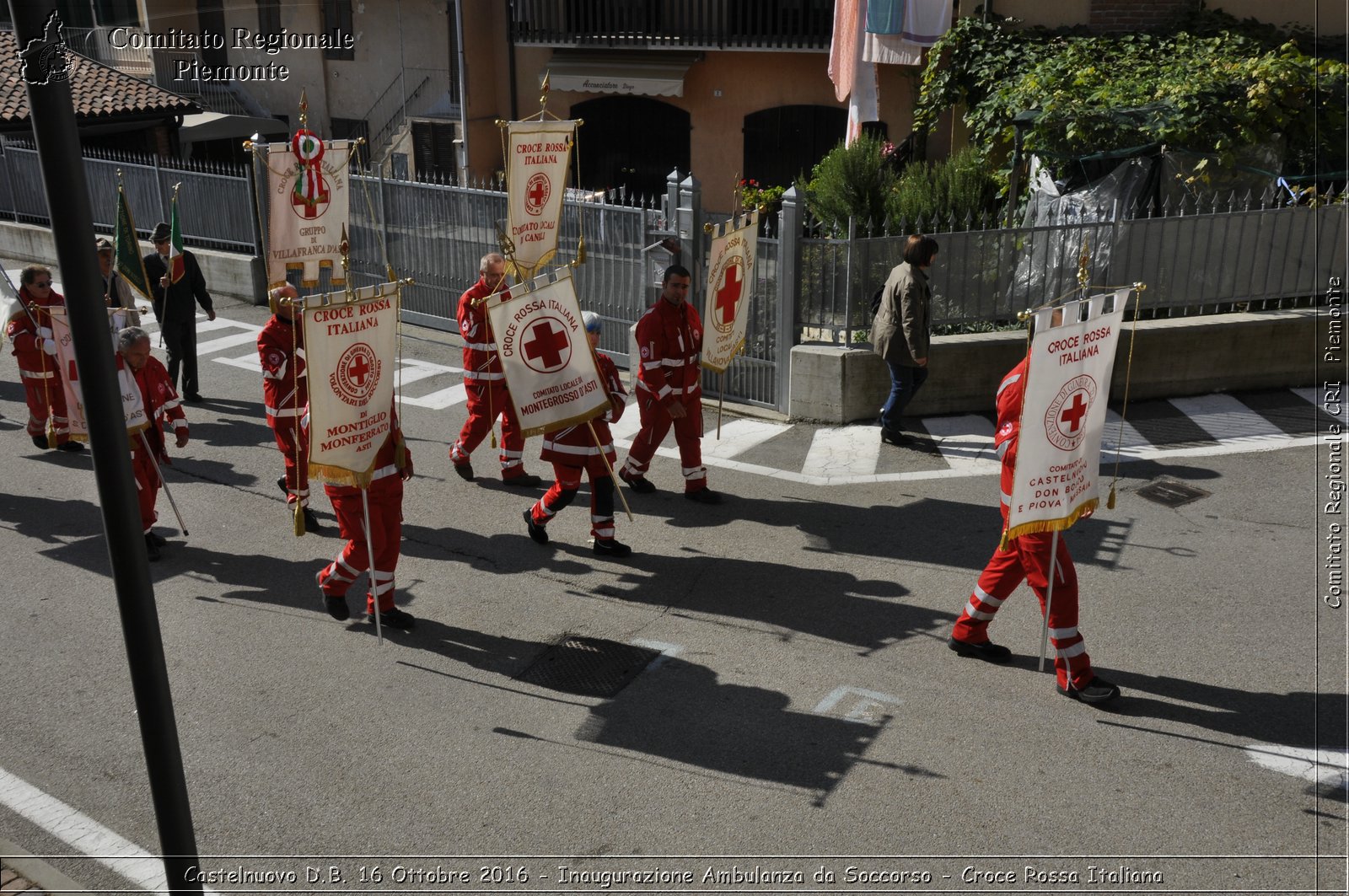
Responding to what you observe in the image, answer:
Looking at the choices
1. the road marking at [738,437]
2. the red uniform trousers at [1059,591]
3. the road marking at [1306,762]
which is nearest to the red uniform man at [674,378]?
the road marking at [738,437]

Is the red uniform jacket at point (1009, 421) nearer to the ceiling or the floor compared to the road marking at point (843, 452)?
nearer to the ceiling

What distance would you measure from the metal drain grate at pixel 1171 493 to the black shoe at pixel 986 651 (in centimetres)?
293

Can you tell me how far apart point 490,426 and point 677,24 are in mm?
15207

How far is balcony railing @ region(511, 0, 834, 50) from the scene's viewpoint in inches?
848

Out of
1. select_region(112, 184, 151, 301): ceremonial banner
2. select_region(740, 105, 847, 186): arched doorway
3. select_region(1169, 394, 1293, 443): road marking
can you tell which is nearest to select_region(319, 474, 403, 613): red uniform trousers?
select_region(112, 184, 151, 301): ceremonial banner

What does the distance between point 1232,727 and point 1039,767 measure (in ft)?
3.71

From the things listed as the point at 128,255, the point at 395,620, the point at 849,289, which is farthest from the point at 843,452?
the point at 128,255

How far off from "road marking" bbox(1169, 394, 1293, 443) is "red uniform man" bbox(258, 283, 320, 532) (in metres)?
7.53

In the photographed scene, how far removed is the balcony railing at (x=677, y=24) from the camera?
2153 cm

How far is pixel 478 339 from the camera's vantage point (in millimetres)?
9719

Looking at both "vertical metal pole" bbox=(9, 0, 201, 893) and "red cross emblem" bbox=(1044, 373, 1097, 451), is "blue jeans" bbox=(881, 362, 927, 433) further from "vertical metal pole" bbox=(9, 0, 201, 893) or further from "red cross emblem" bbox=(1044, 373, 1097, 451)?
"vertical metal pole" bbox=(9, 0, 201, 893)

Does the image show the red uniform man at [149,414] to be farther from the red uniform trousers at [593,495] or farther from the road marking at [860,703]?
the road marking at [860,703]

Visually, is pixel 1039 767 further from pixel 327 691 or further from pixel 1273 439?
pixel 1273 439

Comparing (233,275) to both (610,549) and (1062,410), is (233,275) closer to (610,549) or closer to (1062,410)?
(610,549)
